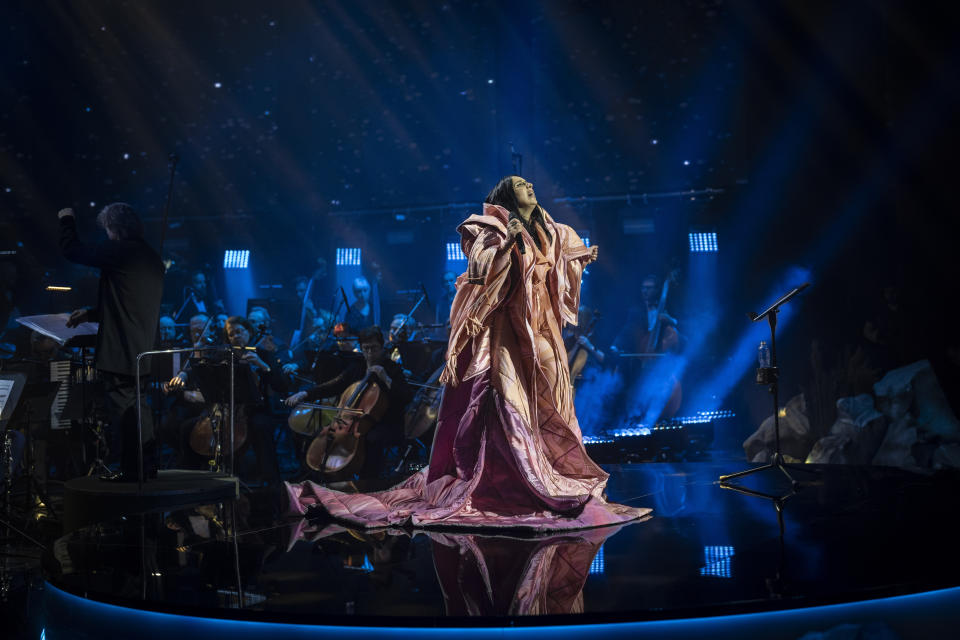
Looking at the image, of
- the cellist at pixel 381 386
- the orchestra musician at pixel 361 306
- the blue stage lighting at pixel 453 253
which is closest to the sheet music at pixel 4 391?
the cellist at pixel 381 386

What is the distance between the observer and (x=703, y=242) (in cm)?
1184

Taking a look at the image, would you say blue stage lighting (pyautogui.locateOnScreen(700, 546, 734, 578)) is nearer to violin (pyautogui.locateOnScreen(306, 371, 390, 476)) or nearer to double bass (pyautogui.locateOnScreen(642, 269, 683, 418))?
violin (pyautogui.locateOnScreen(306, 371, 390, 476))

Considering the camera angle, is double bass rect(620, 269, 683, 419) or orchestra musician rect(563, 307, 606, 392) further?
double bass rect(620, 269, 683, 419)

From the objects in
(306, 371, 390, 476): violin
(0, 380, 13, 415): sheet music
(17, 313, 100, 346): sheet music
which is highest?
(17, 313, 100, 346): sheet music

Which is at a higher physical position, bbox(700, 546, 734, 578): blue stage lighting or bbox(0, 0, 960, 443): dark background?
bbox(0, 0, 960, 443): dark background

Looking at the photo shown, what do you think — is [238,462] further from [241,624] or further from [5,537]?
[241,624]

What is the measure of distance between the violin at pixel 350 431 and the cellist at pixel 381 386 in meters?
0.08

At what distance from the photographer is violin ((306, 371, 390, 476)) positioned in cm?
620

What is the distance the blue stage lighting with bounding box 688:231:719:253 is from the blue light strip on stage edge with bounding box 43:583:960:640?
30.9ft

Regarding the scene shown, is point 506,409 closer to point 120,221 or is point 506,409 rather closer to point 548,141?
A: point 120,221

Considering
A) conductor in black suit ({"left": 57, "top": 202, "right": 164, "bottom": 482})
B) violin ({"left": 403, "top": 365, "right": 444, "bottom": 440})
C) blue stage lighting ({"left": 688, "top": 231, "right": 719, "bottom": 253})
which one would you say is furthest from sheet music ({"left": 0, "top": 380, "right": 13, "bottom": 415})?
blue stage lighting ({"left": 688, "top": 231, "right": 719, "bottom": 253})

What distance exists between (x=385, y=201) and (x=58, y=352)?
7.28m

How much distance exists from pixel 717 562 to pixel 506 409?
1.29m

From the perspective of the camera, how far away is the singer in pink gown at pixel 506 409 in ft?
12.5
